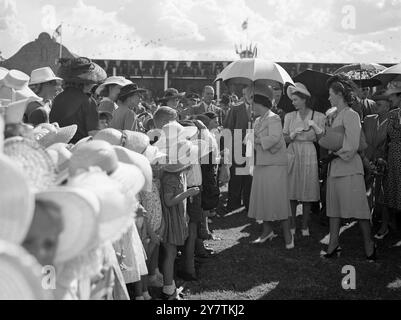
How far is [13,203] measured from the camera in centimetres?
103

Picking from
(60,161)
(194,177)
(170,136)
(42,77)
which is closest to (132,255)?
(170,136)

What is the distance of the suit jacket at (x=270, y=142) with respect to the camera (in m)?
5.40

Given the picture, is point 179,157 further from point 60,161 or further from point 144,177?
point 60,161

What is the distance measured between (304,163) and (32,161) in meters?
5.02

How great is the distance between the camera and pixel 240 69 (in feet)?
20.6

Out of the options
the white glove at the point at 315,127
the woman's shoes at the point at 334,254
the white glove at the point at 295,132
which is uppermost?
the white glove at the point at 315,127

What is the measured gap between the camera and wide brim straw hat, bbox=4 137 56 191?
1.31 metres

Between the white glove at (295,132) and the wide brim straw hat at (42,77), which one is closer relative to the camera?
the wide brim straw hat at (42,77)

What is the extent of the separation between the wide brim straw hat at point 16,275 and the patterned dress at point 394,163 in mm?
4904

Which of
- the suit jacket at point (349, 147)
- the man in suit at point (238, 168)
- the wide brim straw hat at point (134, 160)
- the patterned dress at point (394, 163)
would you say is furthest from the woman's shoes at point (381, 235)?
the wide brim straw hat at point (134, 160)

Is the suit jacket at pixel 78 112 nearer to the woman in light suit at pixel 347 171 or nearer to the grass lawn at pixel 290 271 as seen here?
the grass lawn at pixel 290 271
